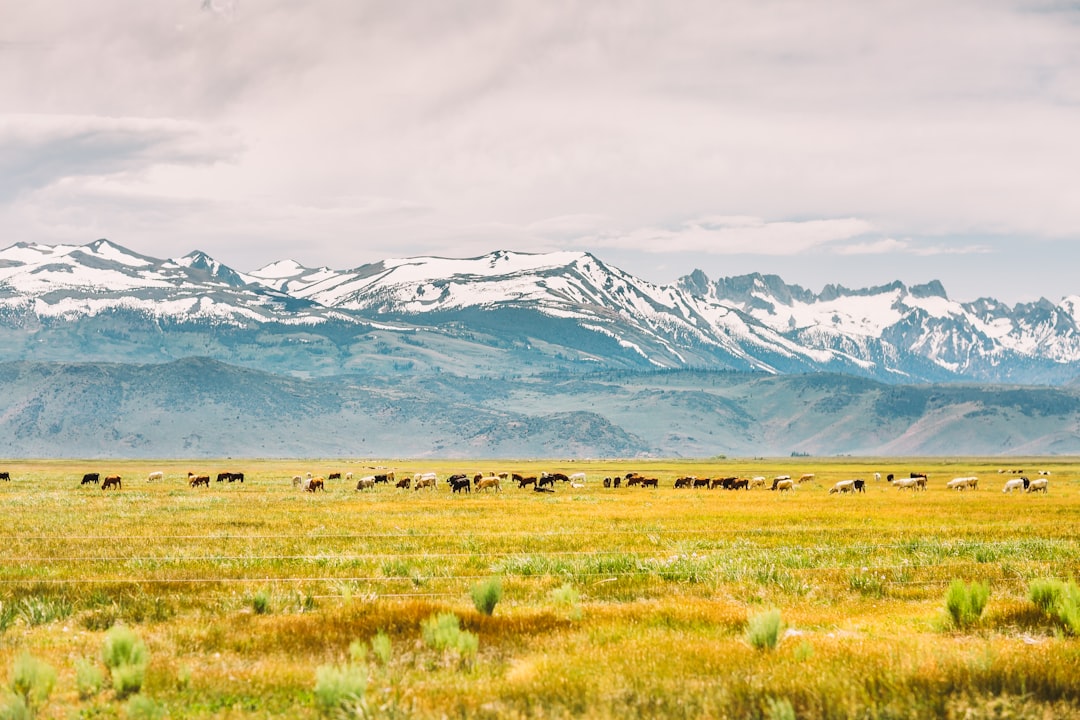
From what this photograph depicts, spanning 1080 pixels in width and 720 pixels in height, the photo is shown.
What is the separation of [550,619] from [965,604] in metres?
7.36

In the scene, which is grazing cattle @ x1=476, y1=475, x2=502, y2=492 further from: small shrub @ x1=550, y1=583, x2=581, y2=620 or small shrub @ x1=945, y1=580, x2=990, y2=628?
small shrub @ x1=945, y1=580, x2=990, y2=628

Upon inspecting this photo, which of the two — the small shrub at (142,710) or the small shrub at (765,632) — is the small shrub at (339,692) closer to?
the small shrub at (142,710)

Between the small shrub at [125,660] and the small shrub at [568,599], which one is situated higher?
the small shrub at [125,660]

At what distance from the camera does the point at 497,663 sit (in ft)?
53.6

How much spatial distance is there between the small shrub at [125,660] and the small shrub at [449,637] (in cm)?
430

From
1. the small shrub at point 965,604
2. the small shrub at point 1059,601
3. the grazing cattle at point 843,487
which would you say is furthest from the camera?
the grazing cattle at point 843,487

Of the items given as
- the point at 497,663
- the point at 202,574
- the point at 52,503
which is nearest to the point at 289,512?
the point at 52,503

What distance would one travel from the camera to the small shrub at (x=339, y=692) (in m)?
13.2

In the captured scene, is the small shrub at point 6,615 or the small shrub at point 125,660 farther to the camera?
the small shrub at point 6,615

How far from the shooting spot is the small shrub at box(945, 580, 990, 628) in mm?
18953

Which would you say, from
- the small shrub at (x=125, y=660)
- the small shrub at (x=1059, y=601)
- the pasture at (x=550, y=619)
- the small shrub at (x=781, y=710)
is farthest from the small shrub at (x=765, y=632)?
the small shrub at (x=125, y=660)

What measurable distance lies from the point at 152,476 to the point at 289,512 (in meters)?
58.9

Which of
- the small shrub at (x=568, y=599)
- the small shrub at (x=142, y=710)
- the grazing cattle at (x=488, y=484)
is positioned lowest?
the grazing cattle at (x=488, y=484)

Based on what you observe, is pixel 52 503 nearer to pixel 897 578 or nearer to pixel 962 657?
pixel 897 578
